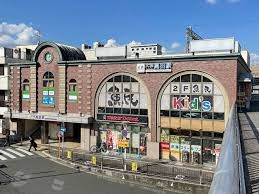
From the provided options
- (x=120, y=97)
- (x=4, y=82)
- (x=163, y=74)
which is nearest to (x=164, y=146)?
(x=120, y=97)

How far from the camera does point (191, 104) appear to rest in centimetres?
2962

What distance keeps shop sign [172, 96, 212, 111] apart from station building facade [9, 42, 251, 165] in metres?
0.09

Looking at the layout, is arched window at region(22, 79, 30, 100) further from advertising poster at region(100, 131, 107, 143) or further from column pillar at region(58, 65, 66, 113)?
advertising poster at region(100, 131, 107, 143)

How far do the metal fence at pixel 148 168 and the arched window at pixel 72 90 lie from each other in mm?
6160

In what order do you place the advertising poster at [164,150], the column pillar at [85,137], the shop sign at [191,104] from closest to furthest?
the shop sign at [191,104] < the advertising poster at [164,150] < the column pillar at [85,137]

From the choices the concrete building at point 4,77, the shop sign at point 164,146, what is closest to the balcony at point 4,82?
the concrete building at point 4,77

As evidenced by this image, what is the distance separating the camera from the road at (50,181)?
22359 mm

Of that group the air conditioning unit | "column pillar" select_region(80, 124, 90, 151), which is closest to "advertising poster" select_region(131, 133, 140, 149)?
"column pillar" select_region(80, 124, 90, 151)

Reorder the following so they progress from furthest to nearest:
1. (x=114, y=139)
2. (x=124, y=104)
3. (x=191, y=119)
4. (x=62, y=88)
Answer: (x=62, y=88) → (x=114, y=139) → (x=124, y=104) → (x=191, y=119)

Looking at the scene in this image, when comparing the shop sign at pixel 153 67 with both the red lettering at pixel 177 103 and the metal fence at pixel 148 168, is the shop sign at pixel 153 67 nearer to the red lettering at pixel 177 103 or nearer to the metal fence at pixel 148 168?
Result: the red lettering at pixel 177 103

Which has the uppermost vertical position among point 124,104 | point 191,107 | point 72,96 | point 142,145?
point 72,96

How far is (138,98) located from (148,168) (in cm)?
779

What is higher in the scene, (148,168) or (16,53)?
(16,53)

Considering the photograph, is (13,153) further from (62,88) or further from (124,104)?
(124,104)
